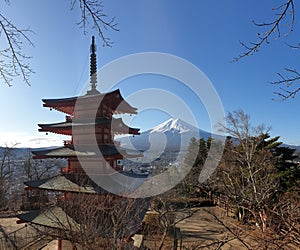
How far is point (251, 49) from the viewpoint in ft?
7.39

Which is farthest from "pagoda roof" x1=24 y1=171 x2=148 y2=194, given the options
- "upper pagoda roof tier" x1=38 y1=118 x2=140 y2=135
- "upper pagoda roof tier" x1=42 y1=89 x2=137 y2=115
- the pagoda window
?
"upper pagoda roof tier" x1=42 y1=89 x2=137 y2=115

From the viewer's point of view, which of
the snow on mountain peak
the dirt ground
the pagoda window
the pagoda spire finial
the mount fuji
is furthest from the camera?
the snow on mountain peak

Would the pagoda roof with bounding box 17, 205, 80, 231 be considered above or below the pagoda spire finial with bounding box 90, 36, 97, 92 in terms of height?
below

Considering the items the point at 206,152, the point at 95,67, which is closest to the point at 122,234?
the point at 95,67

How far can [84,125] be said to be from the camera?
349 inches

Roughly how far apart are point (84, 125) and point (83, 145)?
0.85m

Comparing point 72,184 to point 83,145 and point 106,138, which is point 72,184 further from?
point 106,138

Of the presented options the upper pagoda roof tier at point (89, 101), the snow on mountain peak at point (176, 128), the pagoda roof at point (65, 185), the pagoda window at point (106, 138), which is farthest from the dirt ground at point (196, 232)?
the snow on mountain peak at point (176, 128)

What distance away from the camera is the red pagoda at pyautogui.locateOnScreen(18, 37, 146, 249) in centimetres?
844

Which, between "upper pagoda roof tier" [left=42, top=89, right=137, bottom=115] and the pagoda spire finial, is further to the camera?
the pagoda spire finial

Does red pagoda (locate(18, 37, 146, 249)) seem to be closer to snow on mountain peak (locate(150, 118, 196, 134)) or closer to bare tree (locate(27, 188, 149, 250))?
bare tree (locate(27, 188, 149, 250))

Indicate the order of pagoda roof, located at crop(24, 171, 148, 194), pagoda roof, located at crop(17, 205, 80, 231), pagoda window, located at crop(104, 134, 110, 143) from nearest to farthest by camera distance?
pagoda roof, located at crop(17, 205, 80, 231) < pagoda roof, located at crop(24, 171, 148, 194) < pagoda window, located at crop(104, 134, 110, 143)

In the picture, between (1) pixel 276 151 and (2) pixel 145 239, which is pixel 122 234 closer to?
(2) pixel 145 239

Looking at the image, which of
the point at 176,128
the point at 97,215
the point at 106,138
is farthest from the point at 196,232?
the point at 176,128
